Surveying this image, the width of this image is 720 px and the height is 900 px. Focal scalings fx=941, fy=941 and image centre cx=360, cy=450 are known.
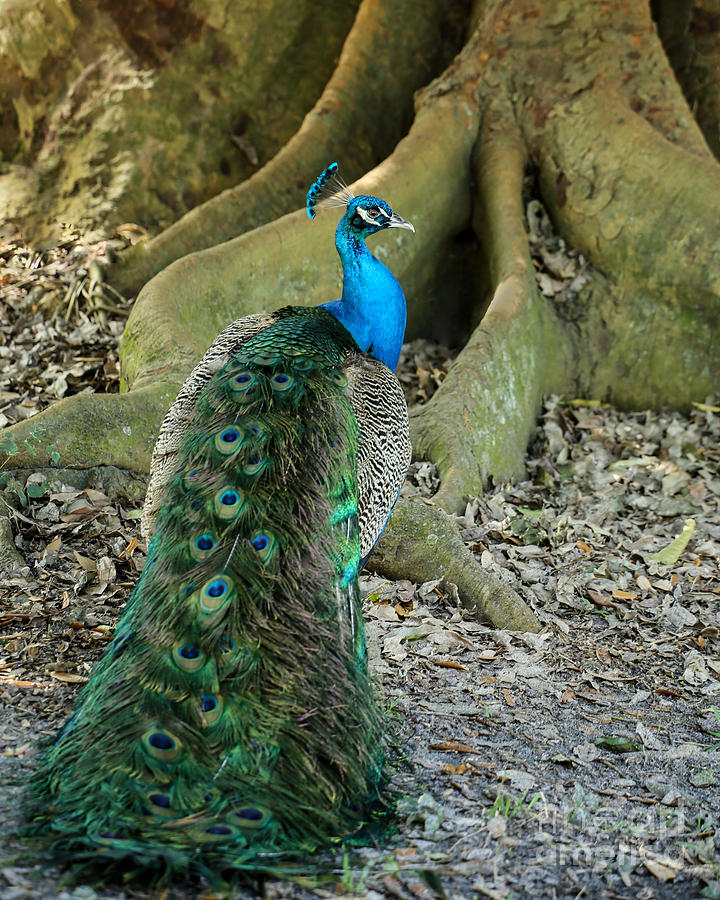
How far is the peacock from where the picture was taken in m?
2.52

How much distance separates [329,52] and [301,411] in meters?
6.21

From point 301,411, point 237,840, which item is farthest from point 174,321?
point 237,840

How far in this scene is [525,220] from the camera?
7473mm

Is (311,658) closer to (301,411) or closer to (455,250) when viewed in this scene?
(301,411)

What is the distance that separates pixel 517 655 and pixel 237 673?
199 cm

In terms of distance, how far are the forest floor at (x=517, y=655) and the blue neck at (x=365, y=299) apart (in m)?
1.23

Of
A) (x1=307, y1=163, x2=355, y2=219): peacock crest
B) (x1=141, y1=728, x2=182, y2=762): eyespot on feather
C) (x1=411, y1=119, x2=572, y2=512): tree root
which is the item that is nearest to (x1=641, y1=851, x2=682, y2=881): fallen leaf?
(x1=141, y1=728, x2=182, y2=762): eyespot on feather

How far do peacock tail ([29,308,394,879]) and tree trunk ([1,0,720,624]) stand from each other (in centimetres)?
293

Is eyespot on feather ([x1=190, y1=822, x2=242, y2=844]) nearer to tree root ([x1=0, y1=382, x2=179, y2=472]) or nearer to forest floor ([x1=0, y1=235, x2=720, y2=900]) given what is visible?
forest floor ([x1=0, y1=235, x2=720, y2=900])

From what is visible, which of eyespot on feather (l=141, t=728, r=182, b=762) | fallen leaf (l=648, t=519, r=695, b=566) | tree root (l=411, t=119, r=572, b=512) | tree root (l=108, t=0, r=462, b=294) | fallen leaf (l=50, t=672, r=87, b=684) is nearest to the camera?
eyespot on feather (l=141, t=728, r=182, b=762)

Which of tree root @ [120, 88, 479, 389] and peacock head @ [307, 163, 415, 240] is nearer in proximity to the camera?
peacock head @ [307, 163, 415, 240]

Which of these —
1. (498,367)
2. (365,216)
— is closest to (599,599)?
(498,367)

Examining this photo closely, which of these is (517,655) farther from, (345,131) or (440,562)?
(345,131)

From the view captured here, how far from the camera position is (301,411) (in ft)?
11.8
